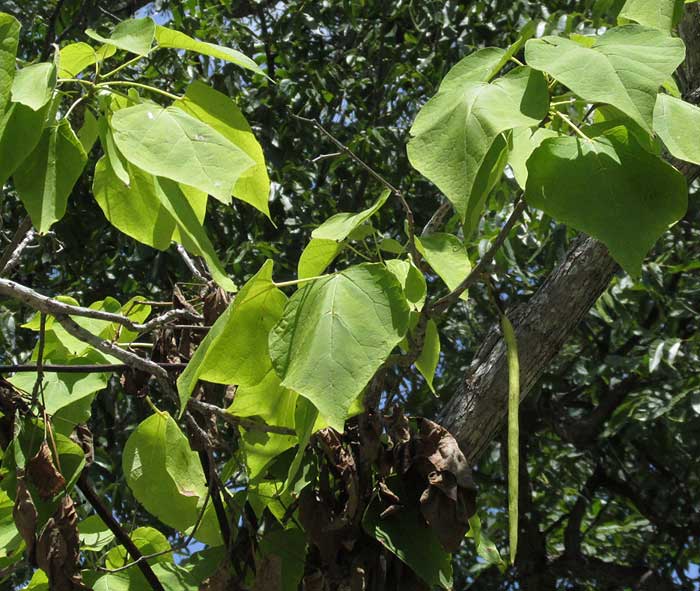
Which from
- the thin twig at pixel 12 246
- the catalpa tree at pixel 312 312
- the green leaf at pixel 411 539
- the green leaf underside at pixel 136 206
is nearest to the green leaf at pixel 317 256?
the catalpa tree at pixel 312 312

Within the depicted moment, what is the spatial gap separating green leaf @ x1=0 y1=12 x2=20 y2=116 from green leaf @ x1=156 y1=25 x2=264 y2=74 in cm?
14

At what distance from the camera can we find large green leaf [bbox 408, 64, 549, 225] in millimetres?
602

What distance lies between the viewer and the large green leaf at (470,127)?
602mm

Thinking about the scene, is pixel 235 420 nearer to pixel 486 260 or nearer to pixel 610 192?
pixel 486 260

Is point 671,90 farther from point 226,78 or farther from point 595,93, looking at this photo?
point 226,78

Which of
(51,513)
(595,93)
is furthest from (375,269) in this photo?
(51,513)


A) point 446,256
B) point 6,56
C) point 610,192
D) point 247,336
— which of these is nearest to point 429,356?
point 446,256

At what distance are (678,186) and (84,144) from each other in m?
0.48

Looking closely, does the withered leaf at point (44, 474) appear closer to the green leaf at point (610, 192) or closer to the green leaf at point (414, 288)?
the green leaf at point (414, 288)

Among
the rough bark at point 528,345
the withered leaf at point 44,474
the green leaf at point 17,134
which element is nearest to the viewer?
the green leaf at point 17,134

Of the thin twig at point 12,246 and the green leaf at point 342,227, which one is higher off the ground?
the green leaf at point 342,227

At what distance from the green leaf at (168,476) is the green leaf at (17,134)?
339mm

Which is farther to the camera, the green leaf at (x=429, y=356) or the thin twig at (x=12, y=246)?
the thin twig at (x=12, y=246)

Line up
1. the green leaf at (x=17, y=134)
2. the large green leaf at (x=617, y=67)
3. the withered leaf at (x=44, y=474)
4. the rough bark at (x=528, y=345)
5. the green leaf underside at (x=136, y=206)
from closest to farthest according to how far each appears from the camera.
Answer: the large green leaf at (x=617, y=67) → the green leaf at (x=17, y=134) → the green leaf underside at (x=136, y=206) → the withered leaf at (x=44, y=474) → the rough bark at (x=528, y=345)
